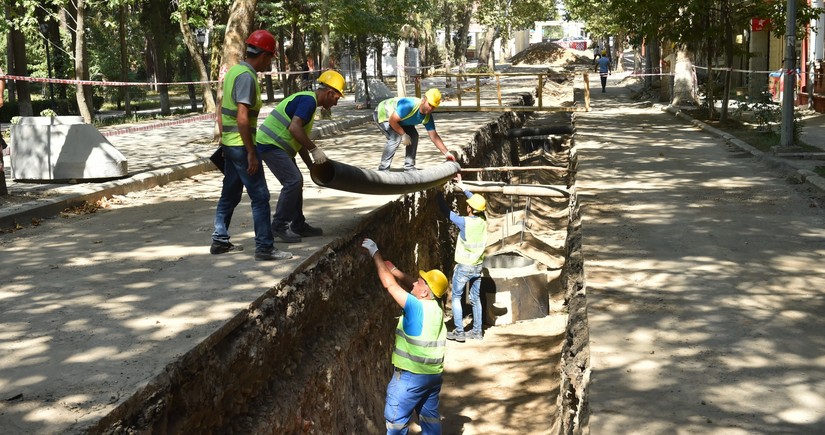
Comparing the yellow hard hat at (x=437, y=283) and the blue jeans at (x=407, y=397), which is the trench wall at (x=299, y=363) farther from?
the yellow hard hat at (x=437, y=283)

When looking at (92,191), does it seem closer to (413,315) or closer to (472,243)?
(472,243)

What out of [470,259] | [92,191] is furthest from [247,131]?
[470,259]

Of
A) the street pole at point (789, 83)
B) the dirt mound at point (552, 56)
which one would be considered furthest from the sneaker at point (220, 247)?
the dirt mound at point (552, 56)

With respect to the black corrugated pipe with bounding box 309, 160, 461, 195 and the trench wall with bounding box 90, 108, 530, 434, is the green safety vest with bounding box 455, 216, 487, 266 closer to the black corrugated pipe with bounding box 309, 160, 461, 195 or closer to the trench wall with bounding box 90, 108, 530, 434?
the black corrugated pipe with bounding box 309, 160, 461, 195

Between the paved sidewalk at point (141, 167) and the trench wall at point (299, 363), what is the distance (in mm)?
3748

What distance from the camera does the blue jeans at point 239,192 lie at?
296 inches

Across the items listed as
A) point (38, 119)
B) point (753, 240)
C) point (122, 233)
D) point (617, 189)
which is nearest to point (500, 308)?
point (617, 189)

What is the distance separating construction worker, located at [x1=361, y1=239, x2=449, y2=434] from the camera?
7.18 meters

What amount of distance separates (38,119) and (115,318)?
758cm

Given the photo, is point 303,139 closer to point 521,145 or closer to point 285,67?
point 521,145

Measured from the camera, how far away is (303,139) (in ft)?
25.9

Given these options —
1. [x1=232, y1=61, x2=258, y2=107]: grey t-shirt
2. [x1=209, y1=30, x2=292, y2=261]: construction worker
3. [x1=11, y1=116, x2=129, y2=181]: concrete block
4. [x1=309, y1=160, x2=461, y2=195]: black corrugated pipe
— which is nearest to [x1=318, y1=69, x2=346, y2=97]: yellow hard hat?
[x1=309, y1=160, x2=461, y2=195]: black corrugated pipe

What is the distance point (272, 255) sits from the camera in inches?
312

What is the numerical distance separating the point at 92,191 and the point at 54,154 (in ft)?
4.57
